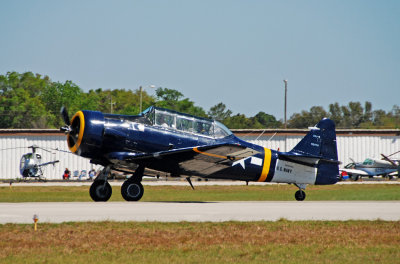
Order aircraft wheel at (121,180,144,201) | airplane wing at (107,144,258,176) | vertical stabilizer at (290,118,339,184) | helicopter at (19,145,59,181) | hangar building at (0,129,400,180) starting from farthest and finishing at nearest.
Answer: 1. hangar building at (0,129,400,180)
2. helicopter at (19,145,59,181)
3. vertical stabilizer at (290,118,339,184)
4. aircraft wheel at (121,180,144,201)
5. airplane wing at (107,144,258,176)

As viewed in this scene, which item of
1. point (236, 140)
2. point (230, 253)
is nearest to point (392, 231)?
point (230, 253)

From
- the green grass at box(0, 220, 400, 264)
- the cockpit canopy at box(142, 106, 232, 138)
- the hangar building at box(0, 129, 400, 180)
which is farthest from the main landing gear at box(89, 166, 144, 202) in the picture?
the hangar building at box(0, 129, 400, 180)

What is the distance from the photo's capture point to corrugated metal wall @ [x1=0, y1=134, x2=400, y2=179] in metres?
58.8

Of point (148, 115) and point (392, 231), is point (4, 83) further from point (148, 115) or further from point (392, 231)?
point (392, 231)

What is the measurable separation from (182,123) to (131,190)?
2838mm

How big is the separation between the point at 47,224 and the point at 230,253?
4.94 meters

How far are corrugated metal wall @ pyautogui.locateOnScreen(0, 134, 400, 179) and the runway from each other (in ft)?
131

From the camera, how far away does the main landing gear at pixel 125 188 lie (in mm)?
19953

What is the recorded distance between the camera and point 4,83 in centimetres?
10912

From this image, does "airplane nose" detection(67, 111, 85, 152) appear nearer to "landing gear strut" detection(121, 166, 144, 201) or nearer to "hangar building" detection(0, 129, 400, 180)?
"landing gear strut" detection(121, 166, 144, 201)

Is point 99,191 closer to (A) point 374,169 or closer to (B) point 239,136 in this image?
(B) point 239,136

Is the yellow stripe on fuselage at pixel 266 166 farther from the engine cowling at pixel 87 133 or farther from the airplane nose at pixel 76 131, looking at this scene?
the airplane nose at pixel 76 131

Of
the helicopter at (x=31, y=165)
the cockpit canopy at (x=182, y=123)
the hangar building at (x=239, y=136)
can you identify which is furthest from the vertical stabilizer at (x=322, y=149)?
the helicopter at (x=31, y=165)

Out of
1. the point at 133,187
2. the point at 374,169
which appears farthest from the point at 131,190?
the point at 374,169
